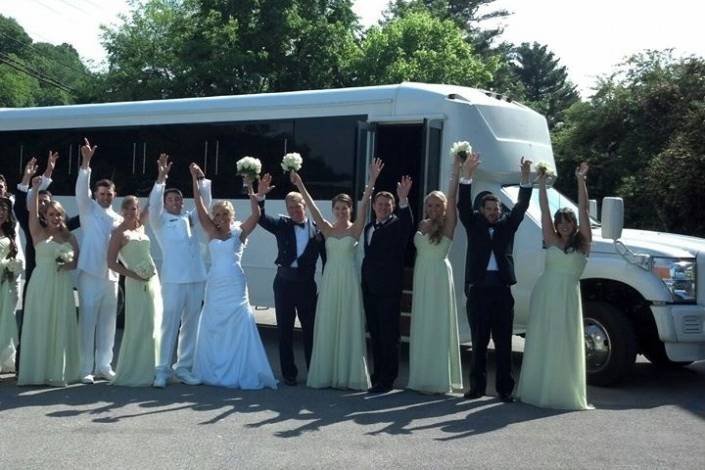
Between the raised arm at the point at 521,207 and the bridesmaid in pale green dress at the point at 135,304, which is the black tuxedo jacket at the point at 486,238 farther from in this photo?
the bridesmaid in pale green dress at the point at 135,304

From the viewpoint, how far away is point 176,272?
8852mm

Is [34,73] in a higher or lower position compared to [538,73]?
lower

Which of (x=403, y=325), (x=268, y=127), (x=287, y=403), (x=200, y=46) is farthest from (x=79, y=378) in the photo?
(x=200, y=46)

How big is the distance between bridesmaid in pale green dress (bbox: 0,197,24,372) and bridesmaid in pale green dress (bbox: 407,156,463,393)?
399 cm

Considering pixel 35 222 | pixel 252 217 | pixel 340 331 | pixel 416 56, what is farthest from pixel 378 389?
pixel 416 56

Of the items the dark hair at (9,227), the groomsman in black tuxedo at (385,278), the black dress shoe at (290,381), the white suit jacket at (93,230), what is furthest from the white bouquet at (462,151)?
the dark hair at (9,227)

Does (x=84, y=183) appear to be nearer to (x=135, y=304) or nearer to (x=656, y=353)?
(x=135, y=304)

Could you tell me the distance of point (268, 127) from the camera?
11.7 m

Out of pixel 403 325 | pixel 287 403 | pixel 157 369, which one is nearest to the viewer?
pixel 287 403

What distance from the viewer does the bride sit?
8625mm

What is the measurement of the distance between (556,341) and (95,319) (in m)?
4.42

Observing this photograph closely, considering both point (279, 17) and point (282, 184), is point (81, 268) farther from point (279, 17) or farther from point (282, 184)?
point (279, 17)

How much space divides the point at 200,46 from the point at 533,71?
52.5 meters

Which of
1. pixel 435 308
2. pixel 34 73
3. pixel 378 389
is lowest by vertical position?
pixel 378 389
